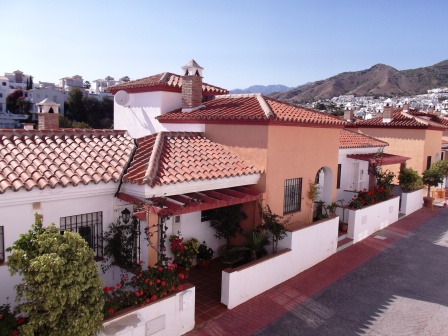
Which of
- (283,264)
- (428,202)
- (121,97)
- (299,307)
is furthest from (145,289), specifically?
(428,202)

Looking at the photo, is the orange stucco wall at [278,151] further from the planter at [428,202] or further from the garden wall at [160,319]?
the planter at [428,202]

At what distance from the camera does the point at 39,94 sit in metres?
90.3

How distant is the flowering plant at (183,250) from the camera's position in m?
12.4

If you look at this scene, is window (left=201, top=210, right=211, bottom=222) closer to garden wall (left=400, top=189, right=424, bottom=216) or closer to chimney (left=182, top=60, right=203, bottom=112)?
chimney (left=182, top=60, right=203, bottom=112)

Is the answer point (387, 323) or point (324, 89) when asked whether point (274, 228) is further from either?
point (324, 89)

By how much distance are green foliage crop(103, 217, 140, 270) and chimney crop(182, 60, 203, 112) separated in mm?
7143

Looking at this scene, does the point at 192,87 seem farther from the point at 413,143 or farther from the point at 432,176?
the point at 413,143

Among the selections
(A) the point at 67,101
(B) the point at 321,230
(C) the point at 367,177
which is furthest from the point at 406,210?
(A) the point at 67,101

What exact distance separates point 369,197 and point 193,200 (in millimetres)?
12493

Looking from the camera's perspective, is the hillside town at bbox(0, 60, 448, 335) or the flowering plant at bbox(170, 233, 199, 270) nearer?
the hillside town at bbox(0, 60, 448, 335)

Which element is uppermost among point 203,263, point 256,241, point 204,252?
point 256,241

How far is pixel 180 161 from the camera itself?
39.5 feet

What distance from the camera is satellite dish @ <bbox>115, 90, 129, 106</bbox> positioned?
18.5 m

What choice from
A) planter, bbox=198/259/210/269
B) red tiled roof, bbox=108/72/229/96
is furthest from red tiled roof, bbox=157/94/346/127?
planter, bbox=198/259/210/269
